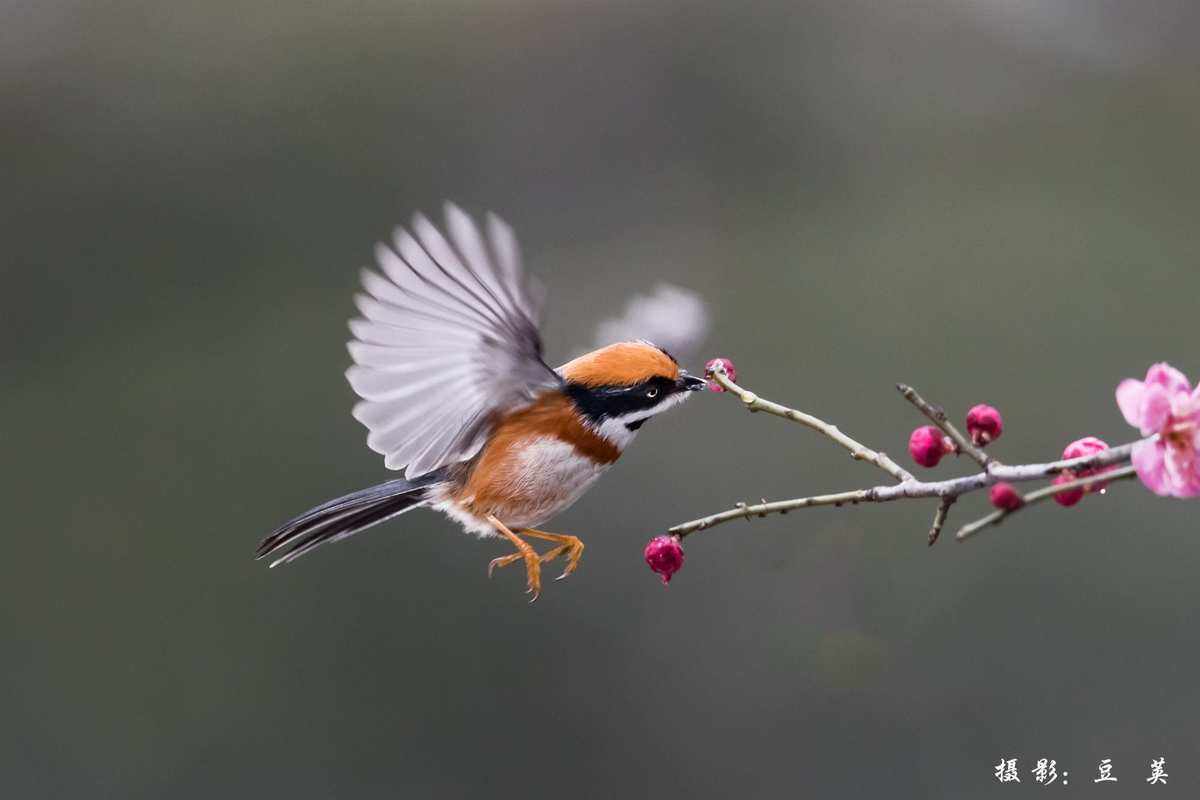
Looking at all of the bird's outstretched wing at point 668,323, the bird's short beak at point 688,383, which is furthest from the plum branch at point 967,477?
the bird's outstretched wing at point 668,323

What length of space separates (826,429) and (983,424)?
0.19 metres

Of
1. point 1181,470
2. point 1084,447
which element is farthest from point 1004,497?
point 1084,447

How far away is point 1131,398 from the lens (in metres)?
1.03

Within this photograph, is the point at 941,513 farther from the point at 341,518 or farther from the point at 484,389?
the point at 341,518

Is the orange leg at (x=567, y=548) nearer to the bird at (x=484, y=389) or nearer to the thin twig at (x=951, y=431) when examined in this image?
the bird at (x=484, y=389)

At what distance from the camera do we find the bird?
1357 mm

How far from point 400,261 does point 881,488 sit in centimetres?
60

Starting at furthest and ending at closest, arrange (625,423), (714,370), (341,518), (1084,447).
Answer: (341,518)
(625,423)
(714,370)
(1084,447)

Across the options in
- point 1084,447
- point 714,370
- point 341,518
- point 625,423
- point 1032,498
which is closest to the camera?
point 1032,498

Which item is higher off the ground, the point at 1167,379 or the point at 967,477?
the point at 1167,379

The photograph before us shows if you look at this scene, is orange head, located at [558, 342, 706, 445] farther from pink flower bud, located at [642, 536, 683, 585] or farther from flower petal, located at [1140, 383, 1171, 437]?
flower petal, located at [1140, 383, 1171, 437]

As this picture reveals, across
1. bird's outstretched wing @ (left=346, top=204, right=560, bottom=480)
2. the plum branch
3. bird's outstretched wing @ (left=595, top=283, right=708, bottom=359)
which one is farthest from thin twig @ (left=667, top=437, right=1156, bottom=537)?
bird's outstretched wing @ (left=595, top=283, right=708, bottom=359)

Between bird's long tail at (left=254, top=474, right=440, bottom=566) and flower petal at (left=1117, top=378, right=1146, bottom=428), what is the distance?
894 mm

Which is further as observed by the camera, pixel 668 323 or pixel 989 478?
pixel 668 323
